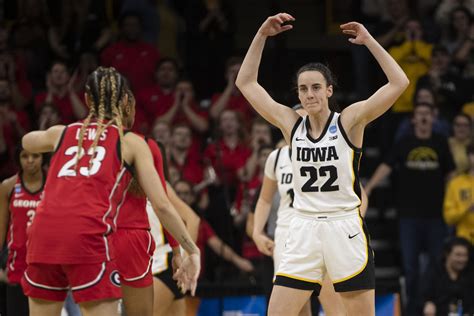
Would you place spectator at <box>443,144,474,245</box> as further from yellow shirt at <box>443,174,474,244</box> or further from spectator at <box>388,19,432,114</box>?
spectator at <box>388,19,432,114</box>

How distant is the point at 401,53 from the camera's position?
12.6 meters

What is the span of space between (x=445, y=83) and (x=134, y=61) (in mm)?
3746

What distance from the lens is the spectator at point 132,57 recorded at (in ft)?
41.1

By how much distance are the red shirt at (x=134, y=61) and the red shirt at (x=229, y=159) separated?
1.59m

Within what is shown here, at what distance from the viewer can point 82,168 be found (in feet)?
18.1

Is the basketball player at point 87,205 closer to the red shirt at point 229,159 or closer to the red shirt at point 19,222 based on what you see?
the red shirt at point 19,222

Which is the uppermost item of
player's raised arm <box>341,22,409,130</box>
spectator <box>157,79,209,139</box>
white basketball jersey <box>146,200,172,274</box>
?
player's raised arm <box>341,22,409,130</box>

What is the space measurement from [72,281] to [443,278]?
5.82 meters

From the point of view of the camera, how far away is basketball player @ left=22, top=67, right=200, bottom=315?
5.40 m

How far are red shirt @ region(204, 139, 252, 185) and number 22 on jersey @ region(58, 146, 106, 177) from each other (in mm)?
5688

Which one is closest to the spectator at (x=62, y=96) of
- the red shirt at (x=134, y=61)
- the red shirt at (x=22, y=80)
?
the red shirt at (x=22, y=80)

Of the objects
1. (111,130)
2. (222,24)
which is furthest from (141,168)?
(222,24)

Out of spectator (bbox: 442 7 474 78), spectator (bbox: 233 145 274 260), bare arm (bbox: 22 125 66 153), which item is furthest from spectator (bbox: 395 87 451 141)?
bare arm (bbox: 22 125 66 153)

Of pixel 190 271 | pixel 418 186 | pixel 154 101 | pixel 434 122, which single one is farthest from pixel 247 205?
pixel 190 271
